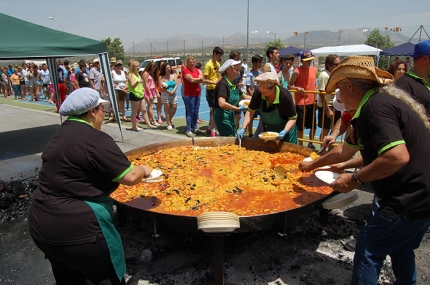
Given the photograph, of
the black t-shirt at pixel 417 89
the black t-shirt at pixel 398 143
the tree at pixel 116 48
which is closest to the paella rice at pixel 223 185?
the black t-shirt at pixel 398 143

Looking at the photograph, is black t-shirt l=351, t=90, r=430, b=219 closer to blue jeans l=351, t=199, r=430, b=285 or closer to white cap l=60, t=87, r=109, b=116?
blue jeans l=351, t=199, r=430, b=285

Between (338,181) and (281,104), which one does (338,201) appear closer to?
(338,181)

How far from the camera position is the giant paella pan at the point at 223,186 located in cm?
298

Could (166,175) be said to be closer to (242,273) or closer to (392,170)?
(242,273)

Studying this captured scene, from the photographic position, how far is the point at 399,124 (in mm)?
2102

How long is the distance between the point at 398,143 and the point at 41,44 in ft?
25.8

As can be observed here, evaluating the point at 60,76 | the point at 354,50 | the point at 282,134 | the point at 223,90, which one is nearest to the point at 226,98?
the point at 223,90

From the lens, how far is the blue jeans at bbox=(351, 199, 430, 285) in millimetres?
2299

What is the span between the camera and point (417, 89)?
347 centimetres

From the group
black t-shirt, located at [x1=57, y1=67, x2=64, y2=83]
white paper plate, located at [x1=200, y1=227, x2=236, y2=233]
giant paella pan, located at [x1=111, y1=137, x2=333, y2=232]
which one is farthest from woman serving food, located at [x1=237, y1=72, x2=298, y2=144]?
black t-shirt, located at [x1=57, y1=67, x2=64, y2=83]

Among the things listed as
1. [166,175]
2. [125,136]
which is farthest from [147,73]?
[166,175]

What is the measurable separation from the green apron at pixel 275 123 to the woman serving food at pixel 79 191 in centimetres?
301

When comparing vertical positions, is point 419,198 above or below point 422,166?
below

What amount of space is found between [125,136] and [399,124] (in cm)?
812
